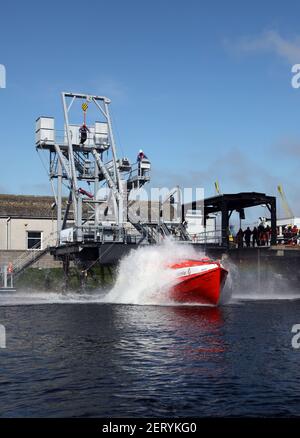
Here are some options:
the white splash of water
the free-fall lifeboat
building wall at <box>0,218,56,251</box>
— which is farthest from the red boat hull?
building wall at <box>0,218,56,251</box>

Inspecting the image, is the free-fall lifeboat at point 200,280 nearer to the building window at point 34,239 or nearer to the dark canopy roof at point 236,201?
the dark canopy roof at point 236,201

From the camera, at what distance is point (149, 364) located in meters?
15.9

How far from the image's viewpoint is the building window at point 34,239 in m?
64.6

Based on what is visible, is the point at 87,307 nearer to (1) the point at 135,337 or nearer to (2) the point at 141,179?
(1) the point at 135,337

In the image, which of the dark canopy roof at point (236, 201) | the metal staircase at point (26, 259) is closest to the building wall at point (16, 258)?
the metal staircase at point (26, 259)

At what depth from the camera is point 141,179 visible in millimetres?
52000

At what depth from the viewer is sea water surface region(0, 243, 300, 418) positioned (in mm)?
12180

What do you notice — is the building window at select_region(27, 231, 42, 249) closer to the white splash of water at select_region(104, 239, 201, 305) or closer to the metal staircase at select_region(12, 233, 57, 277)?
the metal staircase at select_region(12, 233, 57, 277)

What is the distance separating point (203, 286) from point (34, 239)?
1430 inches

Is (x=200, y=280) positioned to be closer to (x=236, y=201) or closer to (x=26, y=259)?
(x=236, y=201)

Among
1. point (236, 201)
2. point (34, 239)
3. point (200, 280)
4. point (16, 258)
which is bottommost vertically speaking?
point (200, 280)

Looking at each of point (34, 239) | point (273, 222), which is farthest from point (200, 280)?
point (34, 239)

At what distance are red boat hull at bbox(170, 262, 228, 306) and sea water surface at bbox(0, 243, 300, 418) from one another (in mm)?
2894
